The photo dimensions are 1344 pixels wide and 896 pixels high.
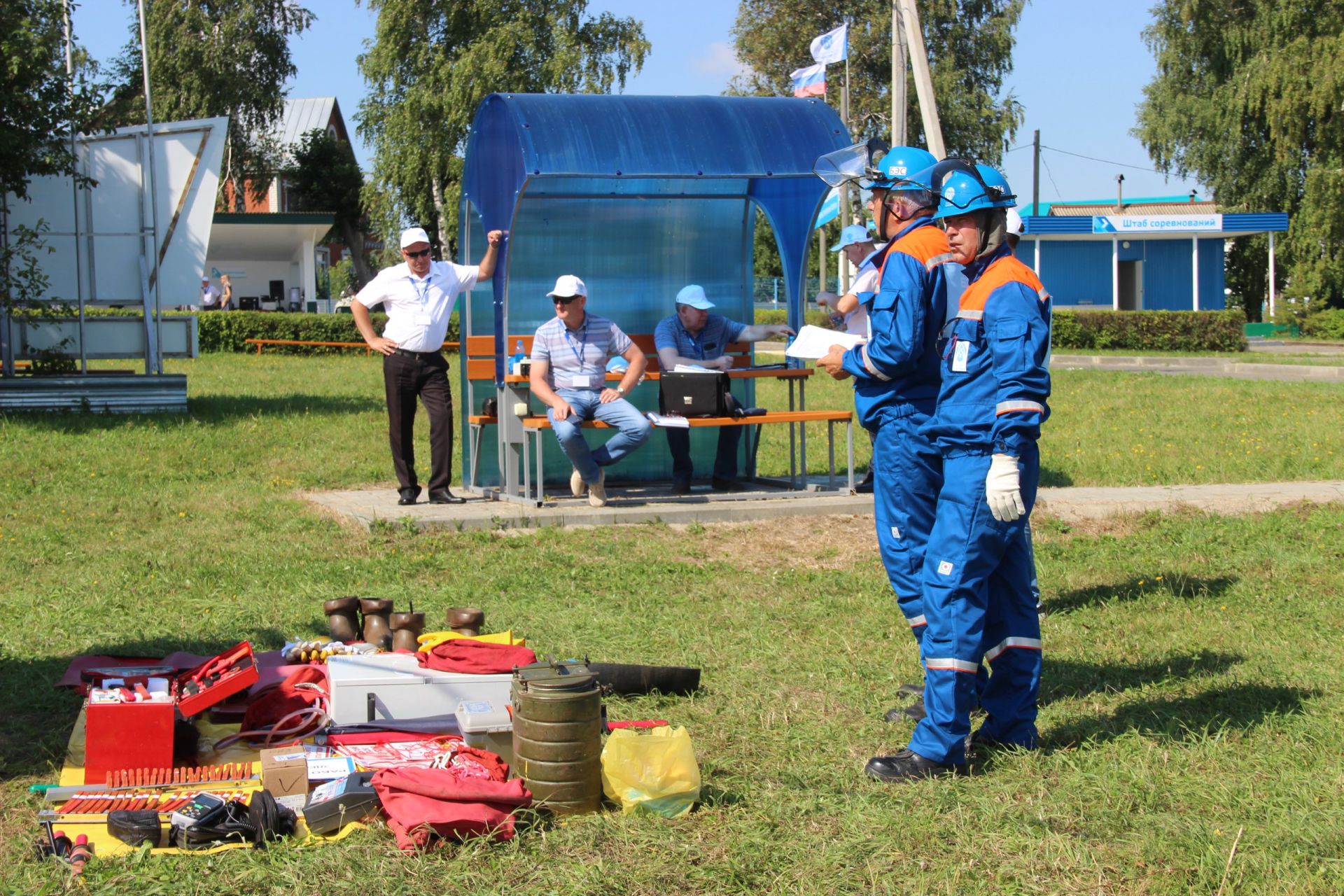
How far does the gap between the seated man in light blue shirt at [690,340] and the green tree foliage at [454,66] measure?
2796 centimetres

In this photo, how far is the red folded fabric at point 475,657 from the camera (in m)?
4.93

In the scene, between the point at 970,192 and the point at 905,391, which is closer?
the point at 970,192

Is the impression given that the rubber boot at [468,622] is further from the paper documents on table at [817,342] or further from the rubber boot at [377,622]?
the paper documents on table at [817,342]

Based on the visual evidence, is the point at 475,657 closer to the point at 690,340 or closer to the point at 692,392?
the point at 692,392

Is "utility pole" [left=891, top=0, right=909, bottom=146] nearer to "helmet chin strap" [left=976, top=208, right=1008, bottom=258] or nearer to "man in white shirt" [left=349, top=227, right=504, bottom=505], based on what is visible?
"man in white shirt" [left=349, top=227, right=504, bottom=505]

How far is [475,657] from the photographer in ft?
16.4

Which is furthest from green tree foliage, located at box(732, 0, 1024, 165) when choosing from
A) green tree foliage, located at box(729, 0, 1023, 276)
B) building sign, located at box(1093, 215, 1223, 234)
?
building sign, located at box(1093, 215, 1223, 234)

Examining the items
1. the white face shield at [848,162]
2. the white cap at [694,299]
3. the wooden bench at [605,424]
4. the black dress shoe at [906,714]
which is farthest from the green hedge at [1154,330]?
the black dress shoe at [906,714]

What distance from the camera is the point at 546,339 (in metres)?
9.70

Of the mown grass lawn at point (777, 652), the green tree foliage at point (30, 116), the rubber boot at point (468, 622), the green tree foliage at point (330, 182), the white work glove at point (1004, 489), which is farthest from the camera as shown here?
the green tree foliage at point (330, 182)

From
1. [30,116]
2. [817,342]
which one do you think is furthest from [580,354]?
[30,116]

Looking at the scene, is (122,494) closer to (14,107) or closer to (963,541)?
(14,107)

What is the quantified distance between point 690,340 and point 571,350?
1.20 meters

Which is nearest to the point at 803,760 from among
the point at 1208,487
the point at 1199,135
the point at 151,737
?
the point at 151,737
